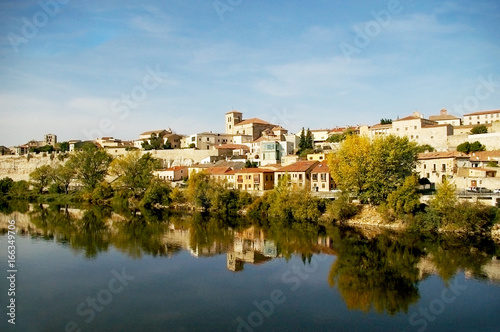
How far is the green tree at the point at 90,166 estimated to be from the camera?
1191 inches

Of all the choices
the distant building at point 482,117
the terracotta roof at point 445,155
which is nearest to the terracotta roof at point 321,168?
the terracotta roof at point 445,155

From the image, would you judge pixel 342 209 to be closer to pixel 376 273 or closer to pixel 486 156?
pixel 376 273

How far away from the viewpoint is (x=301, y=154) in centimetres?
2917

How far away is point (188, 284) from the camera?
33.4ft

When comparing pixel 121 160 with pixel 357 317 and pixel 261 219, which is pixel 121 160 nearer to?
pixel 261 219

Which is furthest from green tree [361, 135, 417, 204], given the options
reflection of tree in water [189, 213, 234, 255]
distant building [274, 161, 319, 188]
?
reflection of tree in water [189, 213, 234, 255]

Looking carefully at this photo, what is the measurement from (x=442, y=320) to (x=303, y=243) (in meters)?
6.67

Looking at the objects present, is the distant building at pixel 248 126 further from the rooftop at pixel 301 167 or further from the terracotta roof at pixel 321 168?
the terracotta roof at pixel 321 168

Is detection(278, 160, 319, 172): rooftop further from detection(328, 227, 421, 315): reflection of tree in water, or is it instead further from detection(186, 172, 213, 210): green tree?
detection(328, 227, 421, 315): reflection of tree in water

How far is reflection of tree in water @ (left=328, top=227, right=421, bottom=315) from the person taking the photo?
9.13 meters

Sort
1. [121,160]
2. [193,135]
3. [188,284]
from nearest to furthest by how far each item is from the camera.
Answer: [188,284]
[121,160]
[193,135]

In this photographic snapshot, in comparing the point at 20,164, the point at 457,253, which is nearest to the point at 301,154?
the point at 457,253

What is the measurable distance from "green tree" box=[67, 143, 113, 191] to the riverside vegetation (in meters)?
1.66

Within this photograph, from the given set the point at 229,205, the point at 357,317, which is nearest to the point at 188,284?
the point at 357,317
